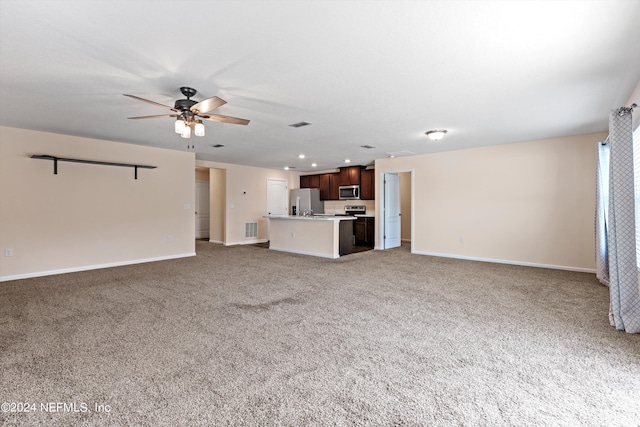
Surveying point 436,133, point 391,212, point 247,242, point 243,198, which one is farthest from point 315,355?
point 243,198

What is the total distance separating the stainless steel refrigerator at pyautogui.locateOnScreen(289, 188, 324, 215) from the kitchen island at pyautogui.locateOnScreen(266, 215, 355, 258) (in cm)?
202

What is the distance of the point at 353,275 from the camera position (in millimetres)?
4906

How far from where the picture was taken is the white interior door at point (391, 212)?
299 inches

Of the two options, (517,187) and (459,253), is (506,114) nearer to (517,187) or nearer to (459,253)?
(517,187)

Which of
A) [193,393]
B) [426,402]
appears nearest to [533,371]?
[426,402]

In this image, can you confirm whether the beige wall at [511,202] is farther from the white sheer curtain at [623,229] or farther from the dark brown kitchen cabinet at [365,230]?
the white sheer curtain at [623,229]

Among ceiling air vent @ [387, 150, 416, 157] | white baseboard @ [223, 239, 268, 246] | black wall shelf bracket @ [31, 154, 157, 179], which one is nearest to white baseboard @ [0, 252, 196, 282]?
black wall shelf bracket @ [31, 154, 157, 179]

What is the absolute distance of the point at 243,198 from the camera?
8898 millimetres

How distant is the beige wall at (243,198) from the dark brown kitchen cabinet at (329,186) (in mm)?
1573

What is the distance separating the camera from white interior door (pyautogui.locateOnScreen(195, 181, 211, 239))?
1001cm

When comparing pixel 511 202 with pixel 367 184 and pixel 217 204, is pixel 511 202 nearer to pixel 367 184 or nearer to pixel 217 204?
pixel 367 184

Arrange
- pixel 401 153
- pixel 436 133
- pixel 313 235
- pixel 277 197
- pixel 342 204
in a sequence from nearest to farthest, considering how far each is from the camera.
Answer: pixel 436 133 < pixel 401 153 < pixel 313 235 < pixel 342 204 < pixel 277 197

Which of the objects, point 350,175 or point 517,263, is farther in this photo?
point 350,175

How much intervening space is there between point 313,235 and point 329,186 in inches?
116
